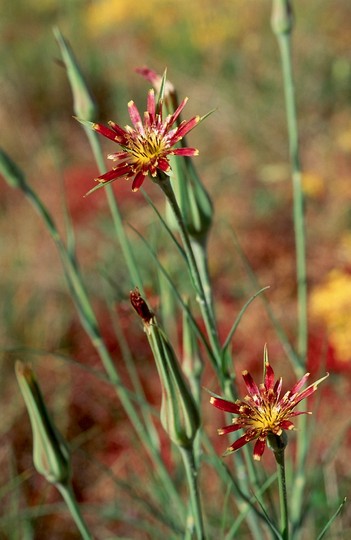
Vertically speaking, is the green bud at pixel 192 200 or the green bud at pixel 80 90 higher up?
the green bud at pixel 80 90

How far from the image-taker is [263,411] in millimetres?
599

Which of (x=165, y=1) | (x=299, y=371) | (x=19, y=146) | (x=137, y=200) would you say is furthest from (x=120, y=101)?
(x=299, y=371)

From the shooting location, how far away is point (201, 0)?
4.38 m

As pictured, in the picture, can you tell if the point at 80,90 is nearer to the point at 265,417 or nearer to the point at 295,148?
the point at 295,148

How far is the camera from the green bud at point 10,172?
97 centimetres

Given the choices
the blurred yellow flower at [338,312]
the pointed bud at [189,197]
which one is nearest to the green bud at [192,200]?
the pointed bud at [189,197]

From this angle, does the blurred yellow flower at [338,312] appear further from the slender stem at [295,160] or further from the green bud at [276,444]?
the green bud at [276,444]

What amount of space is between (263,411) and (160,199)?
233 cm

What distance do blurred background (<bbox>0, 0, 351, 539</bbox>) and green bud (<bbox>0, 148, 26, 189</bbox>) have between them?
0.18 feet

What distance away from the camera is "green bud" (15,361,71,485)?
2.56 ft

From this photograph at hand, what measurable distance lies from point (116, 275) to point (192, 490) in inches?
64.0

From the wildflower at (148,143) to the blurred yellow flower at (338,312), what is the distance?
1229 millimetres

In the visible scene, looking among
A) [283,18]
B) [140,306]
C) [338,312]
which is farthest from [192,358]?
[338,312]

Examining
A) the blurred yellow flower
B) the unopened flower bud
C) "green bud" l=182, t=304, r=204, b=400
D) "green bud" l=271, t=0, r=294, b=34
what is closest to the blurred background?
the blurred yellow flower
